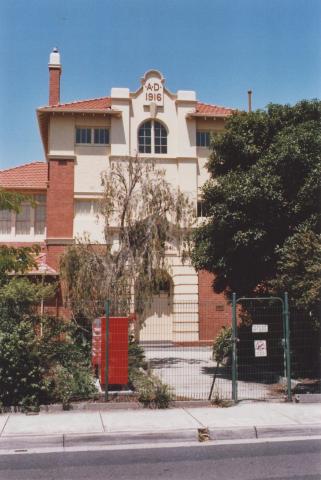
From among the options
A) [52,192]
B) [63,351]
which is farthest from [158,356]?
[52,192]

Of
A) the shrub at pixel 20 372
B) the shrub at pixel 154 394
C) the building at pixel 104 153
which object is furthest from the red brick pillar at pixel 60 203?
the shrub at pixel 154 394

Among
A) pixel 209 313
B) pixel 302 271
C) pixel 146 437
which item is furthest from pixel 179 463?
pixel 209 313

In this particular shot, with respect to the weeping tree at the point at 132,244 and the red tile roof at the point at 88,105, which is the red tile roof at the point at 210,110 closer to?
the red tile roof at the point at 88,105

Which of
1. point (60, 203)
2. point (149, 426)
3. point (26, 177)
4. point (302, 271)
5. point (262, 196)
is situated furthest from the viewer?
point (26, 177)

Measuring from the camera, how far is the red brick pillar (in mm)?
26328

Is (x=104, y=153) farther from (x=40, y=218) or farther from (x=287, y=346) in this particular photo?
(x=287, y=346)

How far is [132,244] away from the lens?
18453 millimetres

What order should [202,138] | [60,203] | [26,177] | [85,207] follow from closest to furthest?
[60,203] < [85,207] < [202,138] < [26,177]

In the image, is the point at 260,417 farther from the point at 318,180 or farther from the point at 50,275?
the point at 50,275

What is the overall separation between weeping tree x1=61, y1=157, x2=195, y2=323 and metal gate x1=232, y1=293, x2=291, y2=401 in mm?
3365

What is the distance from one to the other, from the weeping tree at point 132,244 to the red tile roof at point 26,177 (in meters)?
10.1

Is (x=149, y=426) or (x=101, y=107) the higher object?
(x=101, y=107)

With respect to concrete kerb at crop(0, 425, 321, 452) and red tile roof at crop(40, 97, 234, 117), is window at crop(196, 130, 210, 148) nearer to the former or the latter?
red tile roof at crop(40, 97, 234, 117)

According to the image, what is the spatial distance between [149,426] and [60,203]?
1837cm
